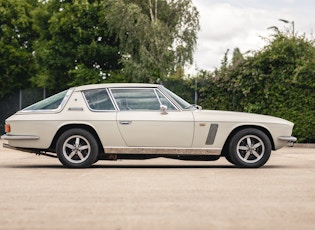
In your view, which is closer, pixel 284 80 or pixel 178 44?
pixel 284 80

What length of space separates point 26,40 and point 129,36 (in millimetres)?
12047

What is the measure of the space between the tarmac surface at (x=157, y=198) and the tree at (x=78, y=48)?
30254 mm

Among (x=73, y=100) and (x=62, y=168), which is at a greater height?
(x=73, y=100)

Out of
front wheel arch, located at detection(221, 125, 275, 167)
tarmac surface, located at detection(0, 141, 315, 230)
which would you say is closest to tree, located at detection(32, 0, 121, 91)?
front wheel arch, located at detection(221, 125, 275, 167)

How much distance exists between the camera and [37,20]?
155 ft

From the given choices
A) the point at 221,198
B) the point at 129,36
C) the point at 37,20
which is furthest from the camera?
the point at 37,20

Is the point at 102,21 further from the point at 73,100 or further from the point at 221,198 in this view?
the point at 221,198

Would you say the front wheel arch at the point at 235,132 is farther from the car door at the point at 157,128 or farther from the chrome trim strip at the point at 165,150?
the car door at the point at 157,128

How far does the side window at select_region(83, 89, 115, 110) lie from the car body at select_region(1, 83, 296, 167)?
13cm

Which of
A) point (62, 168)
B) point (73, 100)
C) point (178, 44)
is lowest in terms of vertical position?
point (62, 168)

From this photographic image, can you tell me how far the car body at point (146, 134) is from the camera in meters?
12.7

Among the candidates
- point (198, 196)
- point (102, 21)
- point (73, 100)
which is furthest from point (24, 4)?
point (198, 196)

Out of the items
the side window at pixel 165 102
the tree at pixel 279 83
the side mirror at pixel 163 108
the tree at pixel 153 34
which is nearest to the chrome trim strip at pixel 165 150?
the side mirror at pixel 163 108

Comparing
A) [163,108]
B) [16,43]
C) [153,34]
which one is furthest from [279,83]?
[16,43]
